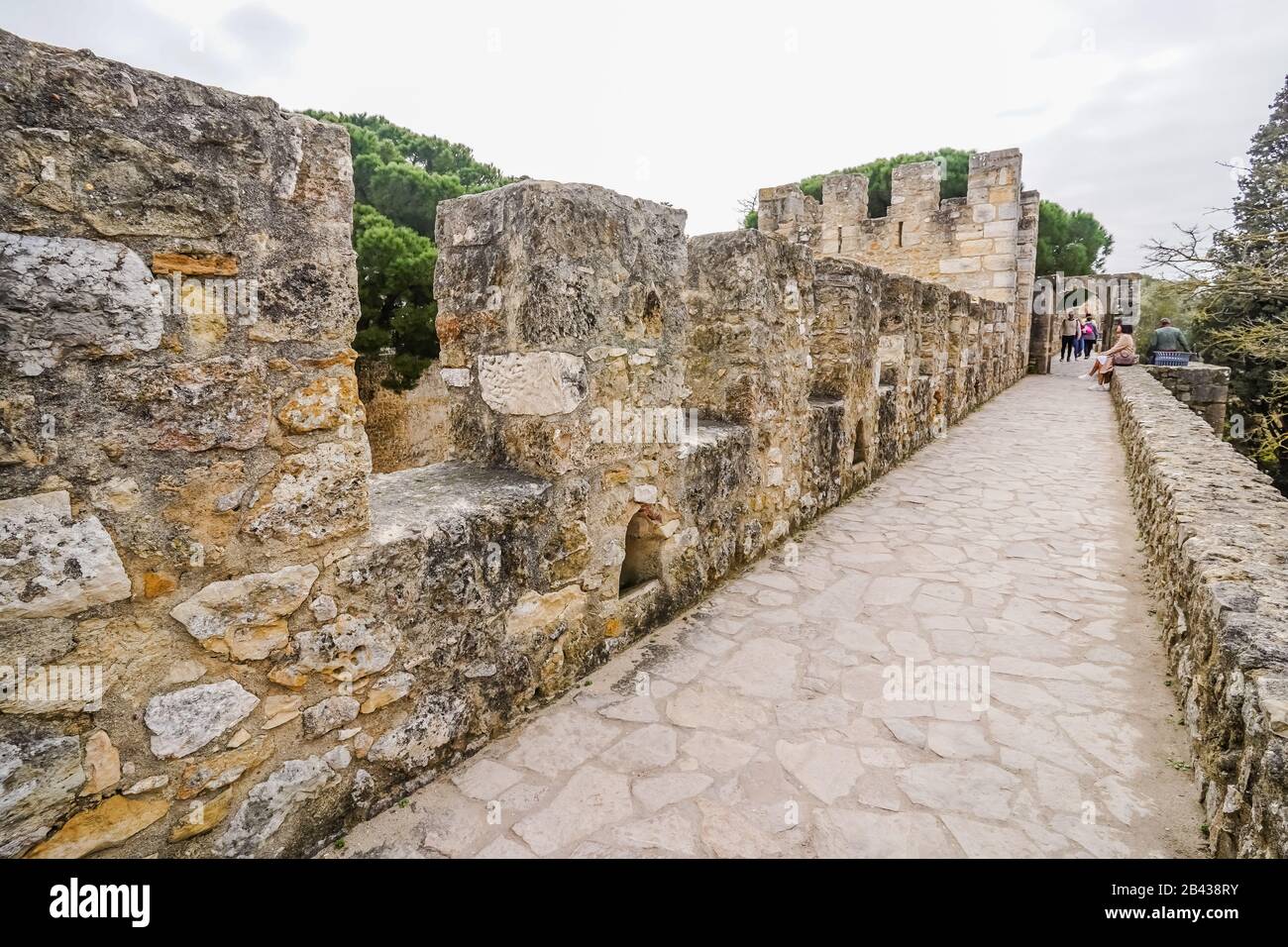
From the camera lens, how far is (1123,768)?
225cm

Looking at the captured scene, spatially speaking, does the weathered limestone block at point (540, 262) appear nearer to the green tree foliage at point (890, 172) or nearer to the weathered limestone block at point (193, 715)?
the weathered limestone block at point (193, 715)

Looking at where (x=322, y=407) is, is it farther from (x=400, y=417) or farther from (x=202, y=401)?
(x=400, y=417)

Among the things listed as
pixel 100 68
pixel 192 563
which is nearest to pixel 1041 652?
pixel 192 563

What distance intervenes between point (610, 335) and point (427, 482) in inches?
36.4

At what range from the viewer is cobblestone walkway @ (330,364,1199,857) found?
1.97m

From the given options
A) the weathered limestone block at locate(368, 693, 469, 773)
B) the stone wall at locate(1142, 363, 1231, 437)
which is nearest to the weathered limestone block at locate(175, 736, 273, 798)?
the weathered limestone block at locate(368, 693, 469, 773)

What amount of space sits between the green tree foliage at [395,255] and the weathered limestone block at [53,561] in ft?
19.8

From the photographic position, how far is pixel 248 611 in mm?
1721

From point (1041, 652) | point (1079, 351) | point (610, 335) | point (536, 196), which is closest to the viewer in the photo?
point (536, 196)

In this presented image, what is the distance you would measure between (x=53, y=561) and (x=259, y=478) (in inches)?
17.4

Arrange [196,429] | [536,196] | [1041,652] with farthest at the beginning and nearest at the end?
[1041,652]
[536,196]
[196,429]

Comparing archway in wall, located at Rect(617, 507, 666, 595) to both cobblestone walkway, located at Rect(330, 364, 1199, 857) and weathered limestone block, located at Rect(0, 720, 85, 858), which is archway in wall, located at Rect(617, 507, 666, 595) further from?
weathered limestone block, located at Rect(0, 720, 85, 858)

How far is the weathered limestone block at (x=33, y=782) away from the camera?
4.46 feet

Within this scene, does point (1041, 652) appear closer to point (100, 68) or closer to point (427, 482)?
point (427, 482)
